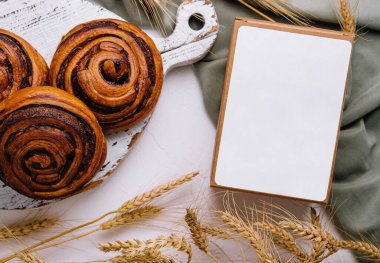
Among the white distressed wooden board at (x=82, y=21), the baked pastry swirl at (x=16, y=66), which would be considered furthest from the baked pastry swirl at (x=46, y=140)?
the white distressed wooden board at (x=82, y=21)

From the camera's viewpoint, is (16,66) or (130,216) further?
(130,216)

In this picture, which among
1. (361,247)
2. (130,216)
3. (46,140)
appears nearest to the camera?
(46,140)

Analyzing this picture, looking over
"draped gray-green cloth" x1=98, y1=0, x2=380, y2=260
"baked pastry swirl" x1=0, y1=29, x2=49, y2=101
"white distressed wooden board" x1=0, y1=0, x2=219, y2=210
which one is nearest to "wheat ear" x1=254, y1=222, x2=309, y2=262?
"draped gray-green cloth" x1=98, y1=0, x2=380, y2=260

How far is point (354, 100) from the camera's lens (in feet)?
4.33

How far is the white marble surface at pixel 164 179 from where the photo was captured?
1.38 meters

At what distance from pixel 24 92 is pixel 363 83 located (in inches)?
32.0

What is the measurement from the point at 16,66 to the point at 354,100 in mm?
813

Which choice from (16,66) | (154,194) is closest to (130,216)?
(154,194)

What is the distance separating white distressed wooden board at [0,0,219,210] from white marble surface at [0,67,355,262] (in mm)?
63

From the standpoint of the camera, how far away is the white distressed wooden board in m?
1.29

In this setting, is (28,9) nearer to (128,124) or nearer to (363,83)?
(128,124)

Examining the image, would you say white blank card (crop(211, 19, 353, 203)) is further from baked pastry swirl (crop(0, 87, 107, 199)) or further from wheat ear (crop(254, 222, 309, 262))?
baked pastry swirl (crop(0, 87, 107, 199))

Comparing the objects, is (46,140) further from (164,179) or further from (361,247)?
(361,247)

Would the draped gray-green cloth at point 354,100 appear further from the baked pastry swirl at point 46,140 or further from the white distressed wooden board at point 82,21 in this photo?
the baked pastry swirl at point 46,140
